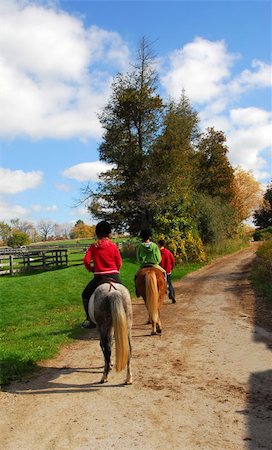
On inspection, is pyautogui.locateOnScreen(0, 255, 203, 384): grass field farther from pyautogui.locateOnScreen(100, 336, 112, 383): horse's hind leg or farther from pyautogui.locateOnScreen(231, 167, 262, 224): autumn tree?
pyautogui.locateOnScreen(231, 167, 262, 224): autumn tree

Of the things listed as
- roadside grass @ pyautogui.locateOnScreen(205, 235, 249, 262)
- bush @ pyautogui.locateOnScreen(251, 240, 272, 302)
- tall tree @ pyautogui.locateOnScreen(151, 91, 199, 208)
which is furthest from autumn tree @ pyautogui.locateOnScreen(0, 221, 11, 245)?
bush @ pyautogui.locateOnScreen(251, 240, 272, 302)

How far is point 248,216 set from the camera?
216 ft

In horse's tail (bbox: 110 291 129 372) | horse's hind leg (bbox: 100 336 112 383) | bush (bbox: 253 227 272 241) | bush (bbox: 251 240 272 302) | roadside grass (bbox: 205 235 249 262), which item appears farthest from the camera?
roadside grass (bbox: 205 235 249 262)

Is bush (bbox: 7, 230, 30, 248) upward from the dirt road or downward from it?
upward

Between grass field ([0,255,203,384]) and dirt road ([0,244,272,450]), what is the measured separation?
482mm

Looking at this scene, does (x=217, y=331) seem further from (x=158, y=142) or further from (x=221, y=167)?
(x=221, y=167)

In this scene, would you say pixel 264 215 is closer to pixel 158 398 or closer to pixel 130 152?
pixel 130 152

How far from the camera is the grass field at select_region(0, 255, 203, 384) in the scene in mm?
7750

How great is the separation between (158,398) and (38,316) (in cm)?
833

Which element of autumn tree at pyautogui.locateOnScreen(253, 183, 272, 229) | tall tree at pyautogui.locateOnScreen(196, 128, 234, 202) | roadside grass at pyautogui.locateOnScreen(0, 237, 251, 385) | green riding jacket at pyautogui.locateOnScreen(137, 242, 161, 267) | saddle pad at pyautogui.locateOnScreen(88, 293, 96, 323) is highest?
tall tree at pyautogui.locateOnScreen(196, 128, 234, 202)

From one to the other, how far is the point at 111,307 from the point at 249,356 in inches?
119

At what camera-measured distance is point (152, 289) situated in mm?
9109

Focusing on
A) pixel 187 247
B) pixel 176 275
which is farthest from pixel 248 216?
pixel 176 275

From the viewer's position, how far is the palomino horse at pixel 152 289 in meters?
9.10
